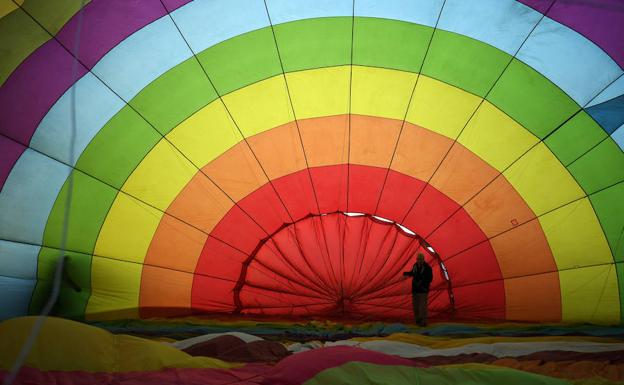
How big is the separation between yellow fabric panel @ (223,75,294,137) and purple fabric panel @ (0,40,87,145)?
1.13m

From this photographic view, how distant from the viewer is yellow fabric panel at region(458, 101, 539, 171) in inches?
160

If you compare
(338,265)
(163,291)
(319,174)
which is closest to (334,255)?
(338,265)

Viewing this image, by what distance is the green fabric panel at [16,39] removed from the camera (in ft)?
10.5

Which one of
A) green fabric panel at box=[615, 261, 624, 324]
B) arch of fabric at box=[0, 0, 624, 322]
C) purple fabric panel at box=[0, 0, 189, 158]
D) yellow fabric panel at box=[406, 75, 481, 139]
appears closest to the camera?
purple fabric panel at box=[0, 0, 189, 158]

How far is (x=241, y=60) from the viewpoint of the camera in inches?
155

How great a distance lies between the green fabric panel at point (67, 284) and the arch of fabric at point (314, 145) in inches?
0.6

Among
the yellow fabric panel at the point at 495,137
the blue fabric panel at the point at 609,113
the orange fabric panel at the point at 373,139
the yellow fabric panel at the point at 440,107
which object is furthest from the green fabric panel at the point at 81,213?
the blue fabric panel at the point at 609,113

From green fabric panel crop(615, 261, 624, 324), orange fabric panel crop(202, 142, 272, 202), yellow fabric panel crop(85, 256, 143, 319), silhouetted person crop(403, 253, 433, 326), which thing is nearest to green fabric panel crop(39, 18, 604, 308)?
orange fabric panel crop(202, 142, 272, 202)

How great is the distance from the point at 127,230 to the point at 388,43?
8.48 ft

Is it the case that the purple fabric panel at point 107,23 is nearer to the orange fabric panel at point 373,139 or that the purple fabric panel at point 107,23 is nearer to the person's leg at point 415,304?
the orange fabric panel at point 373,139

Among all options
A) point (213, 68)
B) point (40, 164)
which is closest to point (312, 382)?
point (213, 68)

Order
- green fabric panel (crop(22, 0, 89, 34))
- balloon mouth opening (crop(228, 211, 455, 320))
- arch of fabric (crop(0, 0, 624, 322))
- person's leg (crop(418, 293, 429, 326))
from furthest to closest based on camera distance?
balloon mouth opening (crop(228, 211, 455, 320)), person's leg (crop(418, 293, 429, 326)), arch of fabric (crop(0, 0, 624, 322)), green fabric panel (crop(22, 0, 89, 34))

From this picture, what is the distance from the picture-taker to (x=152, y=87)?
3945 millimetres

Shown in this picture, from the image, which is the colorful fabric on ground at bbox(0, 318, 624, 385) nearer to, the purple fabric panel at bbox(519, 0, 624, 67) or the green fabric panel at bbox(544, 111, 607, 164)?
the green fabric panel at bbox(544, 111, 607, 164)
